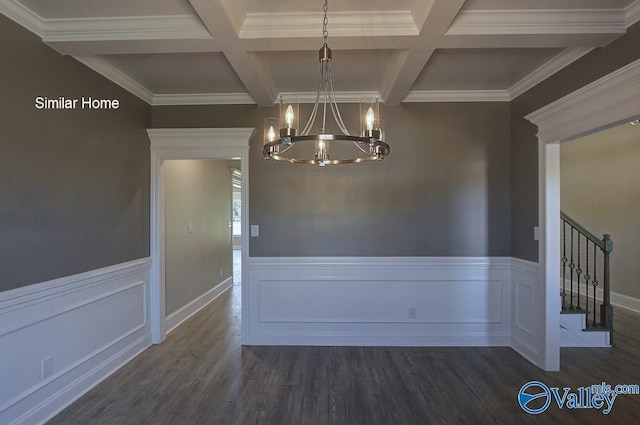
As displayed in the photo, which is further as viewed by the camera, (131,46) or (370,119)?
(131,46)

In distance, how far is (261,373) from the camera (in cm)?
302

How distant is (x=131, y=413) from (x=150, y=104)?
2968 millimetres

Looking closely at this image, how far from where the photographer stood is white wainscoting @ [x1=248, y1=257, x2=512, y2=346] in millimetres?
3639

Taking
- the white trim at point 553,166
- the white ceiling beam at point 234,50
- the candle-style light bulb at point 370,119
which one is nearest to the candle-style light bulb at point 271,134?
the candle-style light bulb at point 370,119

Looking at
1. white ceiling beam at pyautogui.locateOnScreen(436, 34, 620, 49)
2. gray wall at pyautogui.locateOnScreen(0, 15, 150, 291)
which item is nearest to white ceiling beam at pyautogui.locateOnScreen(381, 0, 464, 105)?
white ceiling beam at pyautogui.locateOnScreen(436, 34, 620, 49)

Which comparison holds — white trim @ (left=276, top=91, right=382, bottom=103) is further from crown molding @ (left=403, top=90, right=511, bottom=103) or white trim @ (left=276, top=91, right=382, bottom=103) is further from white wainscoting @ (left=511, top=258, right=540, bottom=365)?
white wainscoting @ (left=511, top=258, right=540, bottom=365)

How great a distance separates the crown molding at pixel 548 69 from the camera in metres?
2.67

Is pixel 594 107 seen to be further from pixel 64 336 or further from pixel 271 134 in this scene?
pixel 64 336

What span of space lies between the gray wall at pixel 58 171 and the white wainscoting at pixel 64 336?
0.43 feet

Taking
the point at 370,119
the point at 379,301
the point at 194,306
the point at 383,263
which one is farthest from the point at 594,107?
the point at 194,306

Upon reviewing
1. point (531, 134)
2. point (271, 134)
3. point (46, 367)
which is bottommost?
point (46, 367)

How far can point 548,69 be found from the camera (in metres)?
2.97

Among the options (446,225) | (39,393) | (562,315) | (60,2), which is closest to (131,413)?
(39,393)

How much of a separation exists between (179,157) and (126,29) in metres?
1.56
